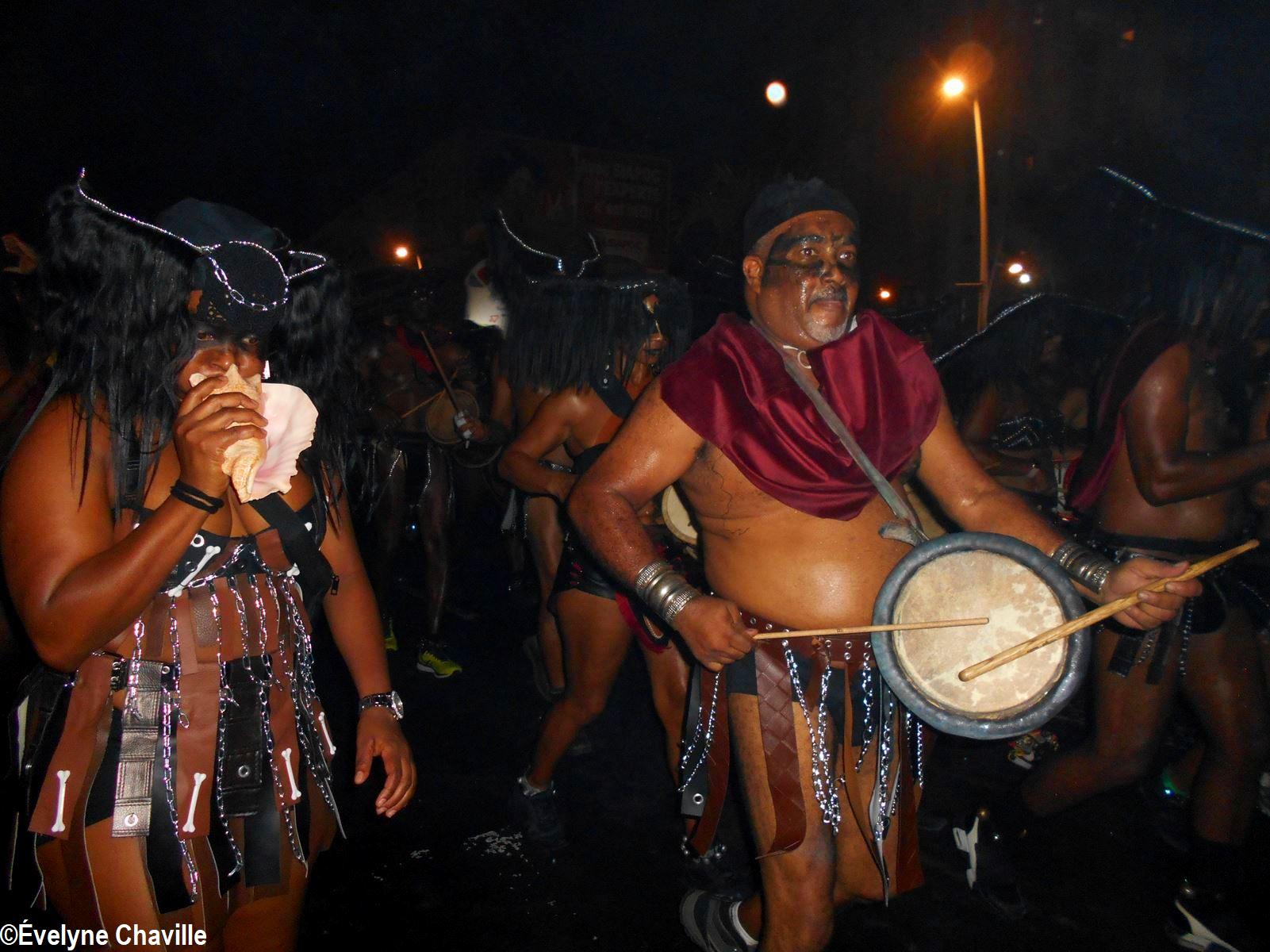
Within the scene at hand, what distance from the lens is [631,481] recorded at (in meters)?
2.38

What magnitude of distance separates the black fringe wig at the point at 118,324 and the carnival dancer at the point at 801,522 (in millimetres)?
1106

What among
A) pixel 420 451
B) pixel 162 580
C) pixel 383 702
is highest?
pixel 420 451

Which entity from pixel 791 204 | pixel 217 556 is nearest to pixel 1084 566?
pixel 791 204

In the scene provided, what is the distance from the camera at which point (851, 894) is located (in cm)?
259

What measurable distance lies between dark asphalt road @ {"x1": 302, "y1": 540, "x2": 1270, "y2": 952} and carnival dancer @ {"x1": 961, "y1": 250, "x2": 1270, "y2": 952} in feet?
0.73

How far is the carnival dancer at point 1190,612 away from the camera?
3.03 meters

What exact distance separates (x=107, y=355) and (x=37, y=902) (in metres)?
1.24

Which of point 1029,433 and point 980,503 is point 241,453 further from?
point 1029,433

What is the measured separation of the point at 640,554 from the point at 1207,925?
8.51 ft

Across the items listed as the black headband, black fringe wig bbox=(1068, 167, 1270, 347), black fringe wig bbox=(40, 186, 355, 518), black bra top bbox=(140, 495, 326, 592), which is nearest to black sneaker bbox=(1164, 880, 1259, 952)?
black fringe wig bbox=(1068, 167, 1270, 347)

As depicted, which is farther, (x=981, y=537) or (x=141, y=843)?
(x=981, y=537)

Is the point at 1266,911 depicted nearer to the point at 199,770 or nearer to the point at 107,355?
the point at 199,770

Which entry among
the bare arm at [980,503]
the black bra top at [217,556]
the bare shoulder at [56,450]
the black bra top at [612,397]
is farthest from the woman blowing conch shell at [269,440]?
the black bra top at [612,397]

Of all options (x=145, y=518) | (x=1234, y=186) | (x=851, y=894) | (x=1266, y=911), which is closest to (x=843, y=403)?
(x=851, y=894)
